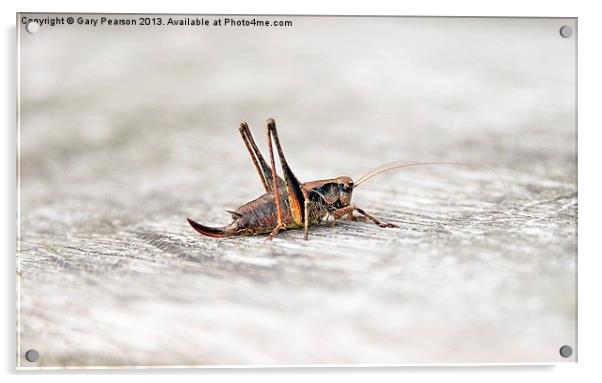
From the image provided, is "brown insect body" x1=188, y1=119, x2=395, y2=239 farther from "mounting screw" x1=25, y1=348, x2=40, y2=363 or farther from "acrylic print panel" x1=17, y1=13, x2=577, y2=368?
"mounting screw" x1=25, y1=348, x2=40, y2=363

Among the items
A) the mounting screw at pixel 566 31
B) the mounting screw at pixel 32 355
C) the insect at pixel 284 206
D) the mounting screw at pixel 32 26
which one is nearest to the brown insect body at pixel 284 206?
the insect at pixel 284 206

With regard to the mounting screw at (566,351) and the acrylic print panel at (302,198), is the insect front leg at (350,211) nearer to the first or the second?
the acrylic print panel at (302,198)

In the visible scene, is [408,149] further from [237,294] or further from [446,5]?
[237,294]

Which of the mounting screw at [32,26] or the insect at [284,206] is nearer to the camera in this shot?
the insect at [284,206]

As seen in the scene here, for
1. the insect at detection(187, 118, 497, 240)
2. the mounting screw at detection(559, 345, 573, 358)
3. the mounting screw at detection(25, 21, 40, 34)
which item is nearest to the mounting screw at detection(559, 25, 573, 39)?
the insect at detection(187, 118, 497, 240)

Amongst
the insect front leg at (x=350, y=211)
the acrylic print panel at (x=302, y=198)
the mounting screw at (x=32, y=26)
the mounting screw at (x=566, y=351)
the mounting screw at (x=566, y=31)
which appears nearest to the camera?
the acrylic print panel at (x=302, y=198)

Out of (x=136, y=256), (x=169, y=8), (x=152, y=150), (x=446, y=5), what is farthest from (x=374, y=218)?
(x=152, y=150)

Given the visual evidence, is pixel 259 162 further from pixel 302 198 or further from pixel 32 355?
pixel 32 355
